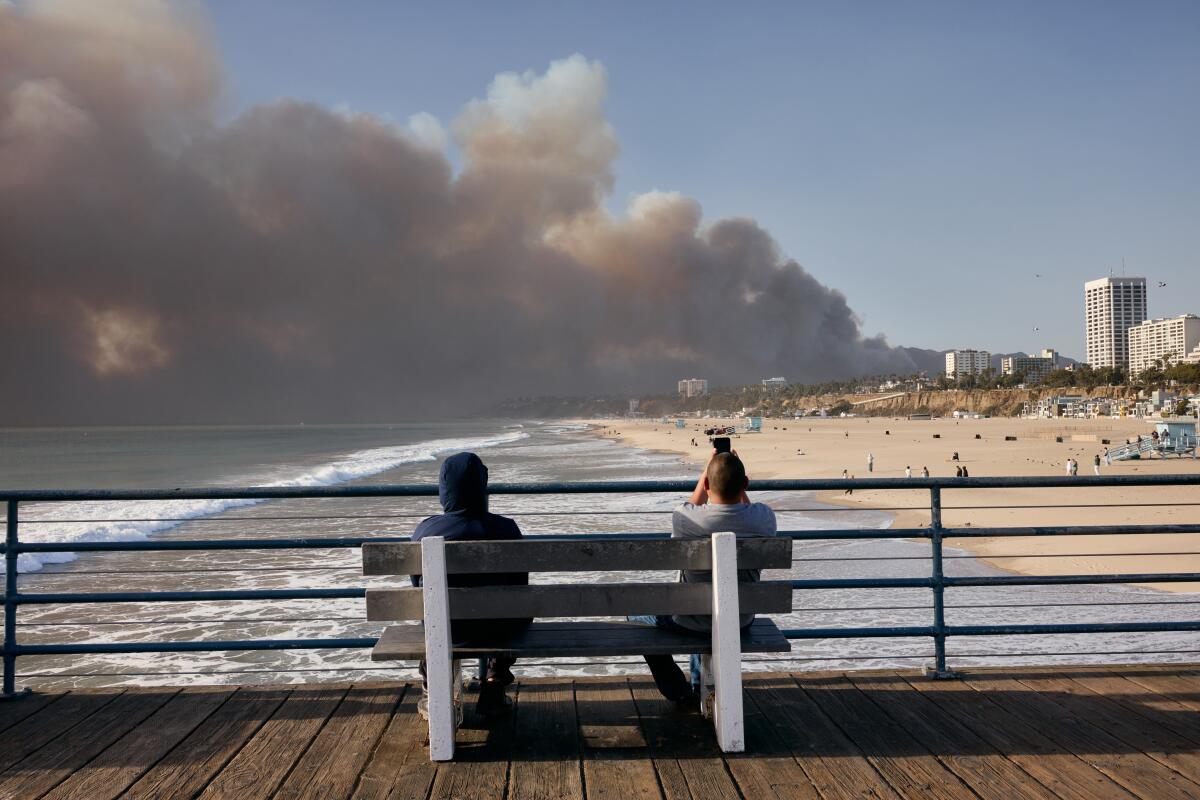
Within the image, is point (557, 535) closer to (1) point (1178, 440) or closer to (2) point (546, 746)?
(2) point (546, 746)

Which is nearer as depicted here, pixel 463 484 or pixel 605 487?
pixel 463 484

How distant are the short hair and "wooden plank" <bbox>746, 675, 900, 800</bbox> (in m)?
1.11

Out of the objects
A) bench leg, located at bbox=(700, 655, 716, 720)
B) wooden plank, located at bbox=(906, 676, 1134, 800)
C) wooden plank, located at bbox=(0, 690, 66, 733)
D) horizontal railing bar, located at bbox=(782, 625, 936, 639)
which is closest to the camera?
wooden plank, located at bbox=(906, 676, 1134, 800)

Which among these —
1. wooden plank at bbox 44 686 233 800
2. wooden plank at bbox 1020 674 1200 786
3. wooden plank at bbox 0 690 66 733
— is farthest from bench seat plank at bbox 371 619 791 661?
wooden plank at bbox 0 690 66 733

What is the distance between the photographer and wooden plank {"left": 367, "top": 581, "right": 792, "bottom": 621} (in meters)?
3.36

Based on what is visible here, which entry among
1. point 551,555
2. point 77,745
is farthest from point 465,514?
point 77,745

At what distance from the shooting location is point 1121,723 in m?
3.82

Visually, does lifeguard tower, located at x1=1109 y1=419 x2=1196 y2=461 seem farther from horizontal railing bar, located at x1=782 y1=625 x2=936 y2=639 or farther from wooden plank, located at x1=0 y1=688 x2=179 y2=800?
wooden plank, located at x1=0 y1=688 x2=179 y2=800

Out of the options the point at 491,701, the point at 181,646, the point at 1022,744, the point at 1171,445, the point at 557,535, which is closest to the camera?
the point at 1022,744

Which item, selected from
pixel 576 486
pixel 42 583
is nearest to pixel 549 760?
pixel 576 486

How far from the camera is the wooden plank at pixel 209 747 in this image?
3.26 meters

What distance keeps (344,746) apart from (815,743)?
2079 mm

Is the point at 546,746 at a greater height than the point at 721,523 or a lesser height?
lesser

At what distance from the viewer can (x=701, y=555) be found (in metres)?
A: 3.46
